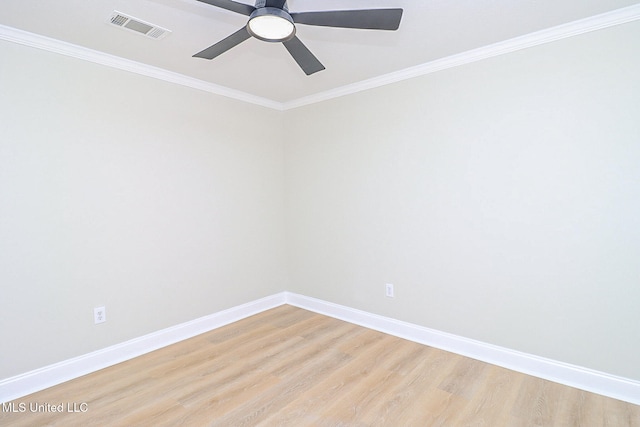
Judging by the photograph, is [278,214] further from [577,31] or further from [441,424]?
[577,31]

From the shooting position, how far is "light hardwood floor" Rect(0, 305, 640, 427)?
6.51 ft

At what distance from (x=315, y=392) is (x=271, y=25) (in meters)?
2.27

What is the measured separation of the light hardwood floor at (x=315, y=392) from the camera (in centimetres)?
199

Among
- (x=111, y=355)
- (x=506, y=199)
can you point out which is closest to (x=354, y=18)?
(x=506, y=199)

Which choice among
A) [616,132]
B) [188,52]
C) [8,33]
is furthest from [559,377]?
[8,33]

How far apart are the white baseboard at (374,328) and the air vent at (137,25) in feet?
7.87

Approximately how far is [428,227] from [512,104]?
1157 mm

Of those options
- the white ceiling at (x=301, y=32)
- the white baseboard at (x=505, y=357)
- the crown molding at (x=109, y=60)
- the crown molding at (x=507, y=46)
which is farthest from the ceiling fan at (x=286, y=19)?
the white baseboard at (x=505, y=357)

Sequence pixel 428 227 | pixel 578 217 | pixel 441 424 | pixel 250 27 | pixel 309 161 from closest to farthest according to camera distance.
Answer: pixel 250 27 < pixel 441 424 < pixel 578 217 < pixel 428 227 < pixel 309 161

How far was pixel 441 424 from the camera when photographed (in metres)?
1.94

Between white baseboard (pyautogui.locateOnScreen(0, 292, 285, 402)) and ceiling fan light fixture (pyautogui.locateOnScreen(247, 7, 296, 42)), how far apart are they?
2.61 meters

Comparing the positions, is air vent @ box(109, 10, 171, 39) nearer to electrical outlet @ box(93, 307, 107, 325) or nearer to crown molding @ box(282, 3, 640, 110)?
crown molding @ box(282, 3, 640, 110)

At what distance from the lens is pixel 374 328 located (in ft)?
10.8

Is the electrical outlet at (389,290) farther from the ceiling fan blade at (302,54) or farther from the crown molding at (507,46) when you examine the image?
the ceiling fan blade at (302,54)
